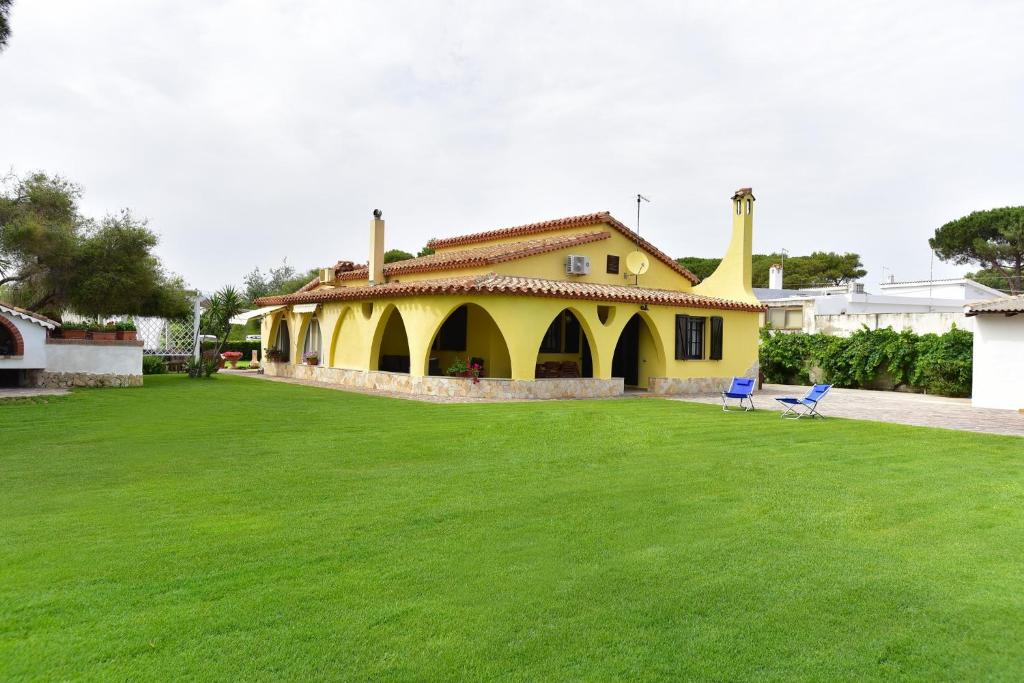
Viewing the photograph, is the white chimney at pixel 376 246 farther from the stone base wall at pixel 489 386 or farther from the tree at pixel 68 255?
the tree at pixel 68 255

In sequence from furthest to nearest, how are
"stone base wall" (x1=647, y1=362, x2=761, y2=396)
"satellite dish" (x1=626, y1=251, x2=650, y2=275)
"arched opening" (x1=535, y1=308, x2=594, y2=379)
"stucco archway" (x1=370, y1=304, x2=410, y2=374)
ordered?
"stucco archway" (x1=370, y1=304, x2=410, y2=374)
"satellite dish" (x1=626, y1=251, x2=650, y2=275)
"stone base wall" (x1=647, y1=362, x2=761, y2=396)
"arched opening" (x1=535, y1=308, x2=594, y2=379)

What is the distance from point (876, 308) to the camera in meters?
40.0

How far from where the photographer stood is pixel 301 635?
4.32 meters

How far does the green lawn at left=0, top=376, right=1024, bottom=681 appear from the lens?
4.14 meters

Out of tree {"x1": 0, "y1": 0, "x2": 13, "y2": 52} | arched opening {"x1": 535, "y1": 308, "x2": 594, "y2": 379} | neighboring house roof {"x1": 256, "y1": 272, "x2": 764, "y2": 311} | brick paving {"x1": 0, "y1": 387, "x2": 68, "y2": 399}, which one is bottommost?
brick paving {"x1": 0, "y1": 387, "x2": 68, "y2": 399}

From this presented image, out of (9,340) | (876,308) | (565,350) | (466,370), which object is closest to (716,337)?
(565,350)

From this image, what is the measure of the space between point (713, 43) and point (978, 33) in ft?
18.9

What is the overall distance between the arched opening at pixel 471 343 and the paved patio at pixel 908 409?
6.43 m

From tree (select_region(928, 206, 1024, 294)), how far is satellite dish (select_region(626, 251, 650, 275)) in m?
39.1

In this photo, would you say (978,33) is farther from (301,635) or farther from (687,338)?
(301,635)

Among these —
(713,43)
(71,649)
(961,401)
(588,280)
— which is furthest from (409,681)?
(961,401)

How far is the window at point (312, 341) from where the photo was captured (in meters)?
30.3

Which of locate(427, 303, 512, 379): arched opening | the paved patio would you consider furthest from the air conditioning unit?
the paved patio

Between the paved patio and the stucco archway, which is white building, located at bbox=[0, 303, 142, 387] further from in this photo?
the paved patio
